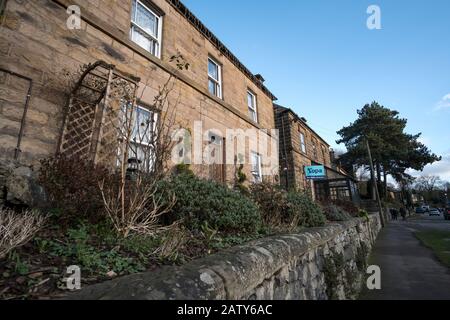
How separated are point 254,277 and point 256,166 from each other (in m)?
8.97

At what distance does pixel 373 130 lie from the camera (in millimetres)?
30609

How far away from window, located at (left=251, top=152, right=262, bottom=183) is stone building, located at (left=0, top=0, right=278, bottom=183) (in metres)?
0.20

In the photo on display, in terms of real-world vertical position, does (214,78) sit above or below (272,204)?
→ above

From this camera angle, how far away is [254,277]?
77.2 inches

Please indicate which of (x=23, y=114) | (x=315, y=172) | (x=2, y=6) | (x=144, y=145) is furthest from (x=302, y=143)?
(x=2, y=6)

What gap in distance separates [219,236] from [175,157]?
12.6 feet

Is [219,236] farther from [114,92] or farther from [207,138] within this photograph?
[207,138]

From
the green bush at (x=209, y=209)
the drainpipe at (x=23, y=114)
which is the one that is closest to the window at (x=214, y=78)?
the drainpipe at (x=23, y=114)

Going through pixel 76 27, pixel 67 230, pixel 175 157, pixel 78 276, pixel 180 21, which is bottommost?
pixel 78 276

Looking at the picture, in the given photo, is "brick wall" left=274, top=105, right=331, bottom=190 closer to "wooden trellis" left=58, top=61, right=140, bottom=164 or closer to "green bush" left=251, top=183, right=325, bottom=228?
"green bush" left=251, top=183, right=325, bottom=228

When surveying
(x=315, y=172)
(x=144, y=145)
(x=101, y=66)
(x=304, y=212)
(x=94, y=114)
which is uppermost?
(x=101, y=66)

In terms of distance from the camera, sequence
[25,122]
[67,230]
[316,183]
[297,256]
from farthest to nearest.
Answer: [316,183] < [25,122] < [297,256] < [67,230]

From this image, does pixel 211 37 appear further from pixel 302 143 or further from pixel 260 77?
pixel 302 143
